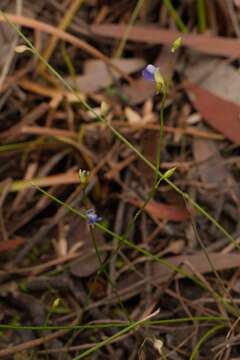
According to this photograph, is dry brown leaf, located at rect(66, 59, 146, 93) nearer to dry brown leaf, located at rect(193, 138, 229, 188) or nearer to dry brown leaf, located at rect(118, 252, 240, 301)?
dry brown leaf, located at rect(193, 138, 229, 188)

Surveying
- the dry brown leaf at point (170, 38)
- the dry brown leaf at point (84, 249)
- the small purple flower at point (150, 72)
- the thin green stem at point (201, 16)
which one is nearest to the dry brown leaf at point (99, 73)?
the dry brown leaf at point (170, 38)

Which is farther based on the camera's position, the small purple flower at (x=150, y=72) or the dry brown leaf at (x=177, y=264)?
the dry brown leaf at (x=177, y=264)

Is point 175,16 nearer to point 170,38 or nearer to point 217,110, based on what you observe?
point 170,38

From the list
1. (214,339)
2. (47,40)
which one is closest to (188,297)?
(214,339)

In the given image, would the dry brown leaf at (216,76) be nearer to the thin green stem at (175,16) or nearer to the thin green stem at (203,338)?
the thin green stem at (175,16)

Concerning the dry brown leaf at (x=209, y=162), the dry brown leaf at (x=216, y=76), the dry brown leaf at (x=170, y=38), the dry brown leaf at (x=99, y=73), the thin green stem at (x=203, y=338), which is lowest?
the thin green stem at (x=203, y=338)

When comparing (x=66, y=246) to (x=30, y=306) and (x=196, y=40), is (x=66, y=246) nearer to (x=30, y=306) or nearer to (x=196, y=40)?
(x=30, y=306)

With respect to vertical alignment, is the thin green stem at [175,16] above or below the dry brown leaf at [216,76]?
above

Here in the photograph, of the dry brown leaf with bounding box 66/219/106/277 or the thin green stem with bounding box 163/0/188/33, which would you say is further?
the thin green stem with bounding box 163/0/188/33

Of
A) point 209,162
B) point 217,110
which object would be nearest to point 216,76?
point 217,110

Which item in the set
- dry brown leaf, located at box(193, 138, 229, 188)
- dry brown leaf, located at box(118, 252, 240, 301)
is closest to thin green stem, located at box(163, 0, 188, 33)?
dry brown leaf, located at box(193, 138, 229, 188)

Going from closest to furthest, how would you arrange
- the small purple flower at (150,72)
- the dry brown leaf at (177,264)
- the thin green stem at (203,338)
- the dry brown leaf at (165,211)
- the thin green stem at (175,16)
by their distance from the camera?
the small purple flower at (150,72), the thin green stem at (203,338), the dry brown leaf at (177,264), the dry brown leaf at (165,211), the thin green stem at (175,16)
